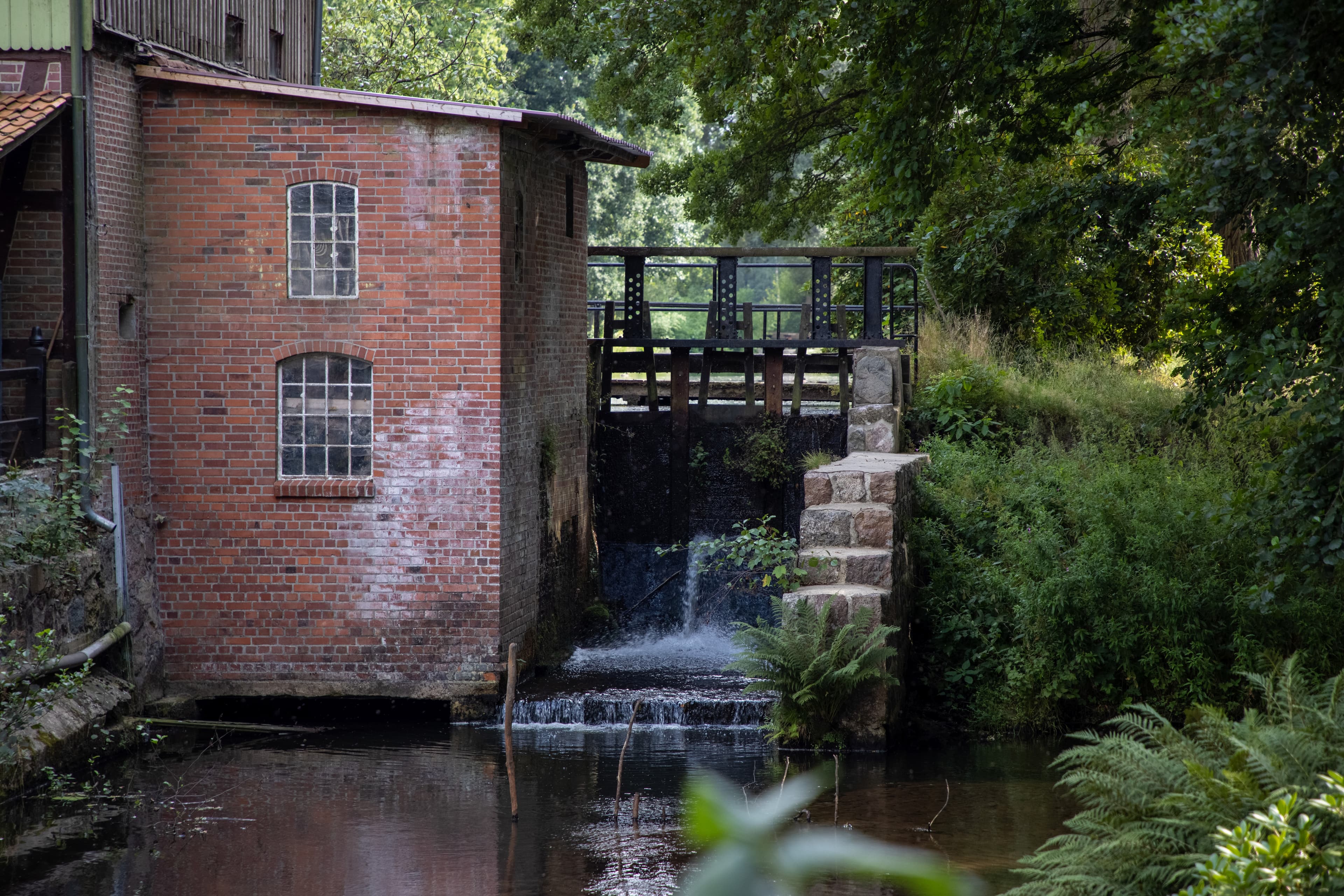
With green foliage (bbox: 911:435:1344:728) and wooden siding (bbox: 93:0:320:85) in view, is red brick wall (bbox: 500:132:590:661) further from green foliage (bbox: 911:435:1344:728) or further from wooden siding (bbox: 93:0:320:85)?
green foliage (bbox: 911:435:1344:728)

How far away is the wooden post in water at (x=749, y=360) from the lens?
16.6 m

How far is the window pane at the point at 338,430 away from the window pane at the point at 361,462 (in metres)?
0.12

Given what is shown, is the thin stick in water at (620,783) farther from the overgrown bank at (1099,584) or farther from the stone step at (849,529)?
the overgrown bank at (1099,584)

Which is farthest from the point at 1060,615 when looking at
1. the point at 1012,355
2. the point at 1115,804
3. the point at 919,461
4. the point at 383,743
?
the point at 1012,355

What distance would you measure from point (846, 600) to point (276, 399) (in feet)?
17.6

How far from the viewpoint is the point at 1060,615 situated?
1064 cm

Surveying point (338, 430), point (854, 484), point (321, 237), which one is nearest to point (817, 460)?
point (854, 484)

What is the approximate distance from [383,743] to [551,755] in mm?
1554

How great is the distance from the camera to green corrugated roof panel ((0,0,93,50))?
10.1 meters

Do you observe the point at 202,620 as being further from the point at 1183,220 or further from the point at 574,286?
the point at 1183,220

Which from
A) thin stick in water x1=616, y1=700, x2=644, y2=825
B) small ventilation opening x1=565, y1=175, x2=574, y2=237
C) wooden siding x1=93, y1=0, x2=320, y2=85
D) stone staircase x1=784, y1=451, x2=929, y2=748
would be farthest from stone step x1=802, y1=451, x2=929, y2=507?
wooden siding x1=93, y1=0, x2=320, y2=85

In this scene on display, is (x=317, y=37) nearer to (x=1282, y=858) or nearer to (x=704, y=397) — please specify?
(x=704, y=397)

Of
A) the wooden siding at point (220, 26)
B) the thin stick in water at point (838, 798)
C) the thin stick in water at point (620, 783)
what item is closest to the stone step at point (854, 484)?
the thin stick in water at point (838, 798)

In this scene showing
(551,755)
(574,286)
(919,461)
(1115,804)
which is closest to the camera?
(1115,804)
